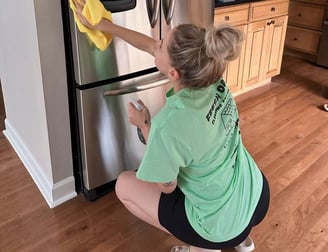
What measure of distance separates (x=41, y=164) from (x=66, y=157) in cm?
20

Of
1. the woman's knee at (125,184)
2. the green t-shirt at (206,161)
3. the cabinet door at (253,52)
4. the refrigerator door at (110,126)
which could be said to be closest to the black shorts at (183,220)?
the green t-shirt at (206,161)

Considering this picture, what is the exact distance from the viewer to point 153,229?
1.75 metres

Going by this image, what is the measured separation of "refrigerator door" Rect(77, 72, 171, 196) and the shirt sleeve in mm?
681

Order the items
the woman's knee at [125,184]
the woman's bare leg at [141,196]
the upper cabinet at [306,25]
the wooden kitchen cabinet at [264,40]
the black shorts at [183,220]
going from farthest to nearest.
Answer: the upper cabinet at [306,25]
the wooden kitchen cabinet at [264,40]
the woman's knee at [125,184]
the woman's bare leg at [141,196]
the black shorts at [183,220]

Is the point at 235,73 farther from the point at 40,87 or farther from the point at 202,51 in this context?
the point at 202,51

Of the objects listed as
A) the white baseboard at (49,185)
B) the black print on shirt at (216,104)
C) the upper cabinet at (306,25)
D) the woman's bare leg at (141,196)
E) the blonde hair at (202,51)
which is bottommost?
the white baseboard at (49,185)

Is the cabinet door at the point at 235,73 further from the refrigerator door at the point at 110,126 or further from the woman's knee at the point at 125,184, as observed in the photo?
the woman's knee at the point at 125,184

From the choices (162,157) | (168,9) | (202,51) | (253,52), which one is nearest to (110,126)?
(168,9)

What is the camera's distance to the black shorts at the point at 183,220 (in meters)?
1.26

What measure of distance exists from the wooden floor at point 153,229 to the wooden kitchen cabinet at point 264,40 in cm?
67

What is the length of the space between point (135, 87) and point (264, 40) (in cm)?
172

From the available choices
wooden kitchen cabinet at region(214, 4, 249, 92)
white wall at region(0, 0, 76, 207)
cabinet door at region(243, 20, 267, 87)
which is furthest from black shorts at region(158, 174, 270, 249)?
cabinet door at region(243, 20, 267, 87)

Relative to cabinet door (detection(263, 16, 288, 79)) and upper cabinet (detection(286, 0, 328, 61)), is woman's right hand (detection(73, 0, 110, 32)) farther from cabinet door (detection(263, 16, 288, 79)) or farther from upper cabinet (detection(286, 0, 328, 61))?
upper cabinet (detection(286, 0, 328, 61))

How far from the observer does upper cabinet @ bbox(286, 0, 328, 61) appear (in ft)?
12.6
